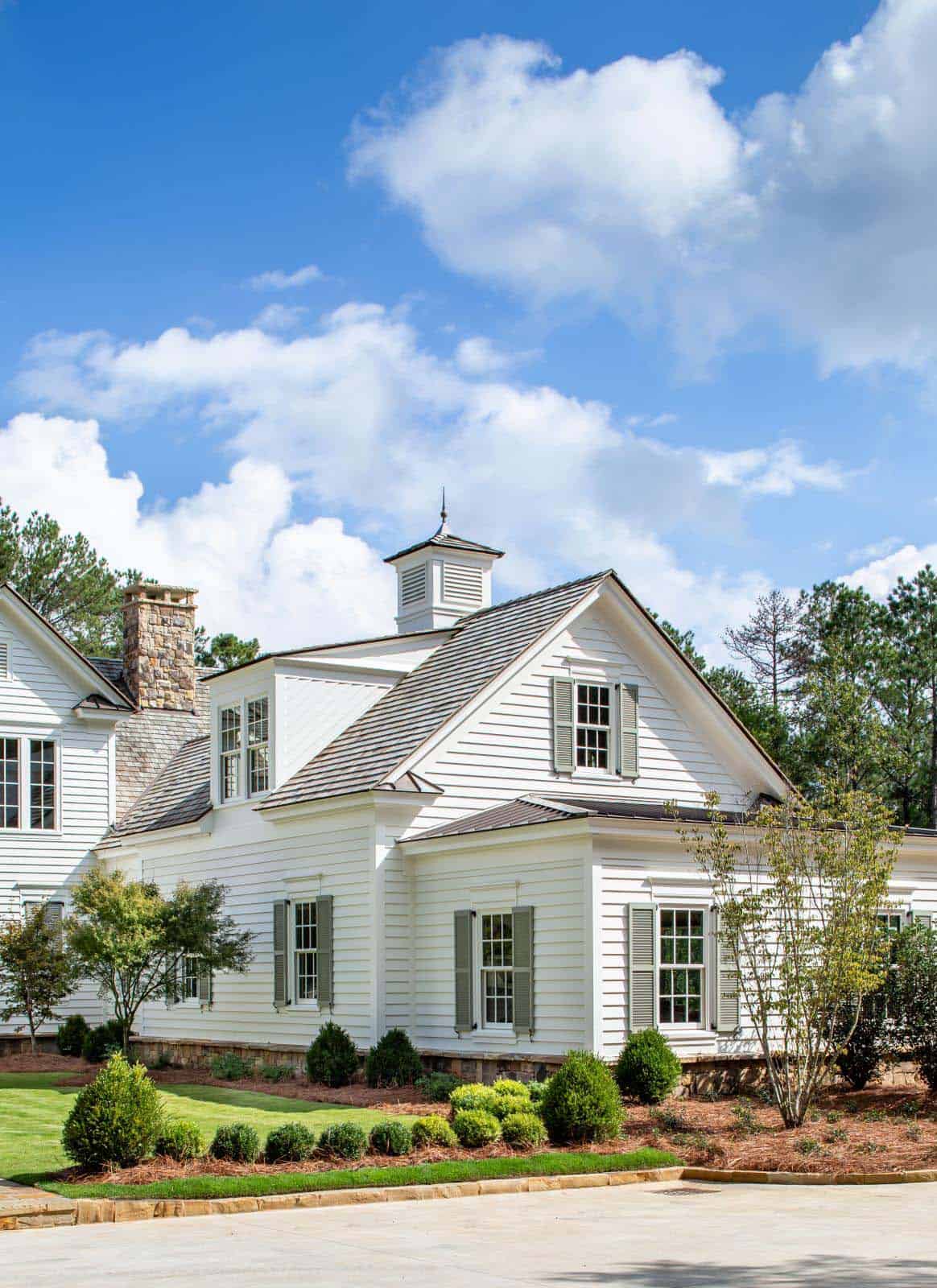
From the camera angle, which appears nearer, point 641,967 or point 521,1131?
point 521,1131

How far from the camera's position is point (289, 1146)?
46.3 feet

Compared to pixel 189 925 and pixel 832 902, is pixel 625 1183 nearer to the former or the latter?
pixel 832 902

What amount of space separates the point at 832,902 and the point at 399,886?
6875mm

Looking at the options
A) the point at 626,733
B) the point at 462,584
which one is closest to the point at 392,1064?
the point at 626,733

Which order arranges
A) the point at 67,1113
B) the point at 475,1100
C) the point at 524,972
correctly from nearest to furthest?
the point at 475,1100 < the point at 67,1113 < the point at 524,972

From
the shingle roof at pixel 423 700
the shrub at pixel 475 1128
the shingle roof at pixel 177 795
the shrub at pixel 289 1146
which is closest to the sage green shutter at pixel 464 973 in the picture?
the shingle roof at pixel 423 700

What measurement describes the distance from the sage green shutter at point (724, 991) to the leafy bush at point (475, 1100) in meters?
5.06

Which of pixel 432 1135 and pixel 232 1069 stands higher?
pixel 432 1135

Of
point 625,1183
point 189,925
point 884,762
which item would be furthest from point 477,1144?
point 884,762

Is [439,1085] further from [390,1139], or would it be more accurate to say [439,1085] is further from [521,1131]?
[390,1139]

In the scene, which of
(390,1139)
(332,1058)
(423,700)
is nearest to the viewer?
(390,1139)

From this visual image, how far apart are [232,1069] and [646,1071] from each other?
26.6 ft

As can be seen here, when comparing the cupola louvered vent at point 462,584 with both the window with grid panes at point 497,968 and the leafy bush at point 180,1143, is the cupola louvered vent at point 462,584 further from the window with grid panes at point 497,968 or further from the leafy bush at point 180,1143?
the leafy bush at point 180,1143

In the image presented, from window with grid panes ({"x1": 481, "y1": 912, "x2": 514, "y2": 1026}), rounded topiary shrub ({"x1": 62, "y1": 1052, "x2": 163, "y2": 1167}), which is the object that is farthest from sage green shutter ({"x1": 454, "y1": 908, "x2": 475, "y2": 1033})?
rounded topiary shrub ({"x1": 62, "y1": 1052, "x2": 163, "y2": 1167})
